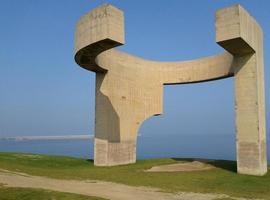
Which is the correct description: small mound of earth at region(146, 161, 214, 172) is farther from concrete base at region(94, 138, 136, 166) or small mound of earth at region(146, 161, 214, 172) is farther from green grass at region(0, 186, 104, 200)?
green grass at region(0, 186, 104, 200)

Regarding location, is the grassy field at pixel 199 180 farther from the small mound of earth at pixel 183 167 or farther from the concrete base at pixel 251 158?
the small mound of earth at pixel 183 167

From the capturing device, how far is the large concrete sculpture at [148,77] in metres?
17.4

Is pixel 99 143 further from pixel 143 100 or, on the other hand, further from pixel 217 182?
pixel 217 182

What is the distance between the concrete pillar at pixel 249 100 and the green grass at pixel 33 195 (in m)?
11.0

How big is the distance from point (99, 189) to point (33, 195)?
273 cm

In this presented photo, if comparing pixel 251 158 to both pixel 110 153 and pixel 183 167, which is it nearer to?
pixel 183 167

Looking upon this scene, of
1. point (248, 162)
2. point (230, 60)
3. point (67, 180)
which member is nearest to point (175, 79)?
point (230, 60)

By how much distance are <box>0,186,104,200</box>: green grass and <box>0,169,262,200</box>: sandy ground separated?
2.67ft

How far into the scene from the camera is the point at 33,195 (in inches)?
460

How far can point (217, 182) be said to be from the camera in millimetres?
16312

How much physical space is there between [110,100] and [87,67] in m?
3.00

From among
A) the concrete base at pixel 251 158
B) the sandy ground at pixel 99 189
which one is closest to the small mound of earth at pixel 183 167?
the concrete base at pixel 251 158

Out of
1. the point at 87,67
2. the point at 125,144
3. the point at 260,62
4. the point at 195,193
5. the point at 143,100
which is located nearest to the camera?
the point at 195,193

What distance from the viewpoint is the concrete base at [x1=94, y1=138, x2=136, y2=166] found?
2327 cm
